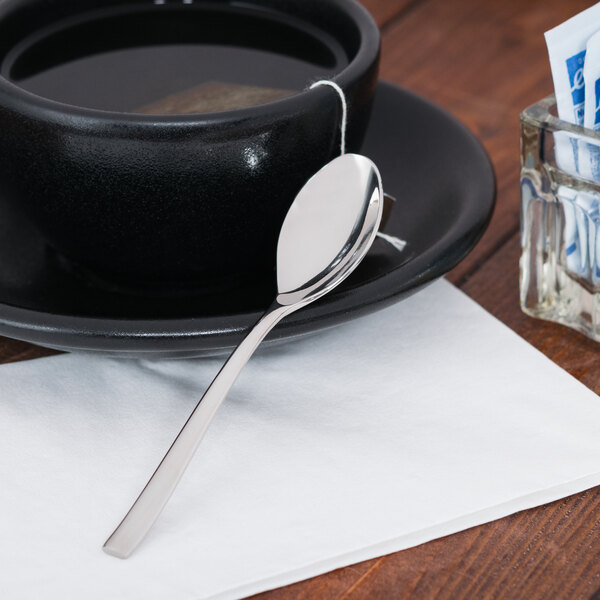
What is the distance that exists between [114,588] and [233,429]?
0.32ft

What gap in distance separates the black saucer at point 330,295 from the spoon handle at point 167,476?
23 millimetres

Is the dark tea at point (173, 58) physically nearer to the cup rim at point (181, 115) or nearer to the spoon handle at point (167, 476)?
the cup rim at point (181, 115)

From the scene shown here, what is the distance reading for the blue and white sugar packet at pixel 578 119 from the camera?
424 millimetres

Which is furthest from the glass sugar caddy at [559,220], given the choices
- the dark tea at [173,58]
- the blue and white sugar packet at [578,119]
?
the dark tea at [173,58]

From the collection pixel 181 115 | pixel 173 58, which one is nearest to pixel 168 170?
pixel 181 115

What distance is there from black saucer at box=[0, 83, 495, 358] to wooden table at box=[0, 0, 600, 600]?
4 cm

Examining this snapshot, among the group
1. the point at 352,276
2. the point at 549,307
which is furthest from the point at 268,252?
the point at 549,307

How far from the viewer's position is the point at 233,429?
41 cm

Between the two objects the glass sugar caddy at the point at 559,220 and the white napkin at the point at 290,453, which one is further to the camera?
the glass sugar caddy at the point at 559,220

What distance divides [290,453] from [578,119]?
20 cm

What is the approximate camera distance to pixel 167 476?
350 mm

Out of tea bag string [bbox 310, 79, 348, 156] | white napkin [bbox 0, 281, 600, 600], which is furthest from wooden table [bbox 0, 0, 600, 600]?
tea bag string [bbox 310, 79, 348, 156]

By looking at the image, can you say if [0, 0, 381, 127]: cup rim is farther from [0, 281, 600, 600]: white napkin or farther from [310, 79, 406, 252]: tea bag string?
[0, 281, 600, 600]: white napkin

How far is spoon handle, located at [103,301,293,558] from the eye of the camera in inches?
13.5
